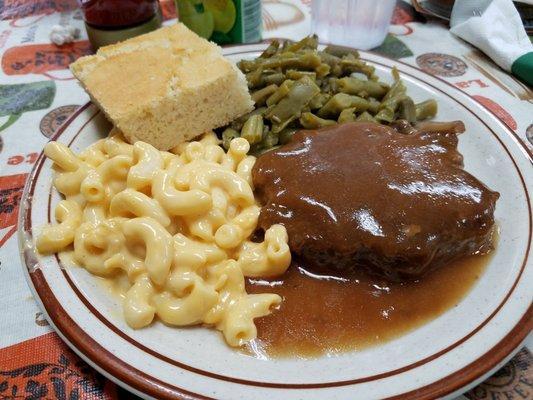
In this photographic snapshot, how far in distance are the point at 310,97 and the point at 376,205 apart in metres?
0.77

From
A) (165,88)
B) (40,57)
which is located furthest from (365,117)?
(40,57)

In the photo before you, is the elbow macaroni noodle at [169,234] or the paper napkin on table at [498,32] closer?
the elbow macaroni noodle at [169,234]

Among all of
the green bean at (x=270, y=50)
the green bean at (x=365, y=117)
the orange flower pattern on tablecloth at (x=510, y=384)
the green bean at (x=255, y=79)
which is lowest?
the orange flower pattern on tablecloth at (x=510, y=384)

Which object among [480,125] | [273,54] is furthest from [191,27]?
[480,125]

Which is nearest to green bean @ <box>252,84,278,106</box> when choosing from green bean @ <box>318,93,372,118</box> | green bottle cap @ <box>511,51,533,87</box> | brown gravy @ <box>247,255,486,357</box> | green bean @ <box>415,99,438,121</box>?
green bean @ <box>318,93,372,118</box>

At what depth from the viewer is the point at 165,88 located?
2.17 m

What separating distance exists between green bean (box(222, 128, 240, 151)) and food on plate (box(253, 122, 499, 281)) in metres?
0.34

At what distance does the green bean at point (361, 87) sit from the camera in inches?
94.3

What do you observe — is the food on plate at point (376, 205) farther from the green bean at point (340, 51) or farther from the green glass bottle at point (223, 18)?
the green glass bottle at point (223, 18)

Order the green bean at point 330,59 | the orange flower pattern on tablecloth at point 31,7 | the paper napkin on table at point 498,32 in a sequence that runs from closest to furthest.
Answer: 1. the green bean at point 330,59
2. the paper napkin on table at point 498,32
3. the orange flower pattern on tablecloth at point 31,7

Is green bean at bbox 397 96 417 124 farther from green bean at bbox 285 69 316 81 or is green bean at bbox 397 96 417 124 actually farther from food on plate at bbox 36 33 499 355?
green bean at bbox 285 69 316 81

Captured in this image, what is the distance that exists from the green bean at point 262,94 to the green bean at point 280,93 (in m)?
0.03

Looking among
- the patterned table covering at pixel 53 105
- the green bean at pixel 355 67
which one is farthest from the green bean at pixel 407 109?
the patterned table covering at pixel 53 105

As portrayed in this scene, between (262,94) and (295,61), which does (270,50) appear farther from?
(262,94)
